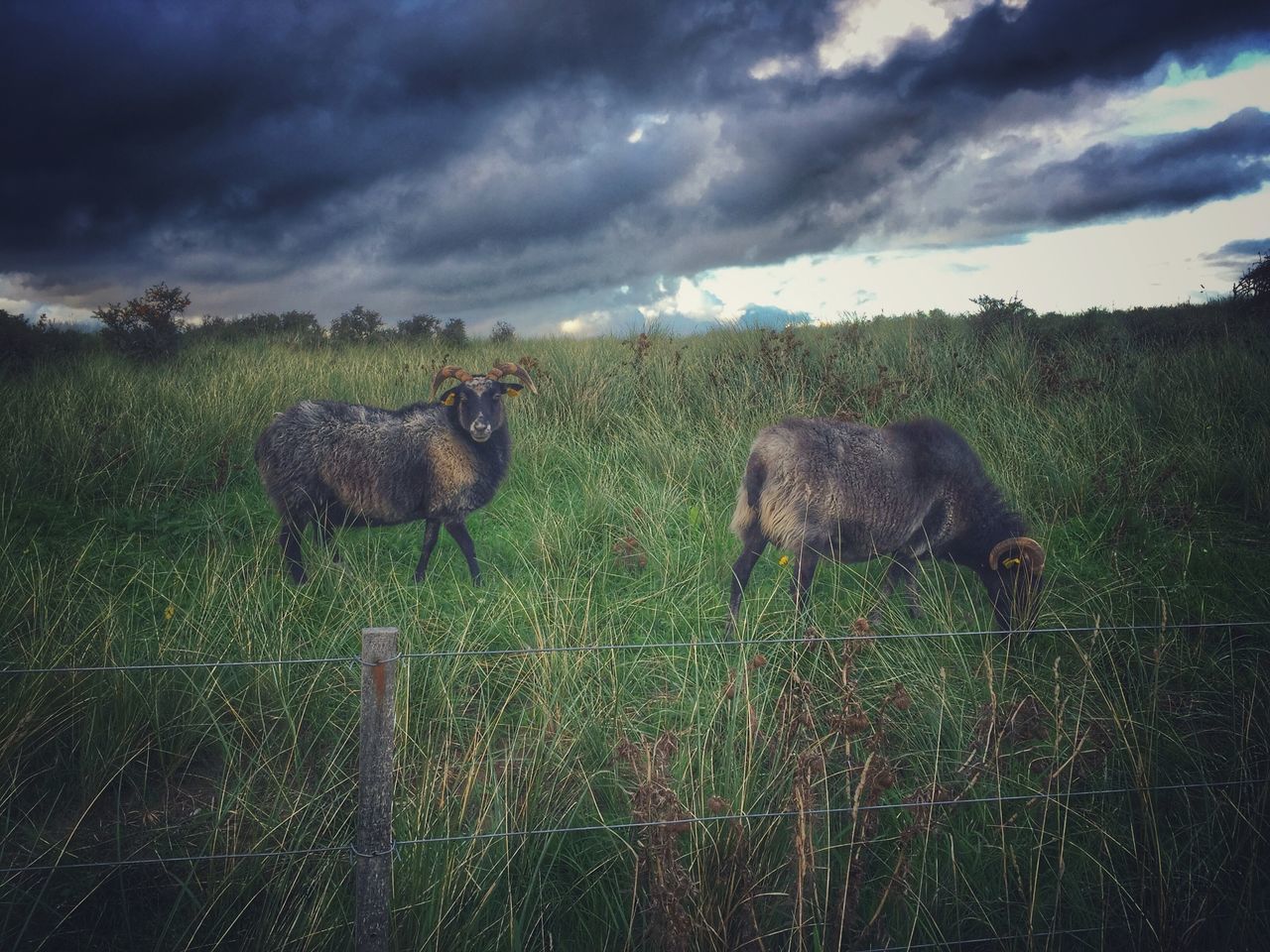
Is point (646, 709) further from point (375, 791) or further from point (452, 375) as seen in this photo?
point (452, 375)

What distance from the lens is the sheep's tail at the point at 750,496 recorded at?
4926mm

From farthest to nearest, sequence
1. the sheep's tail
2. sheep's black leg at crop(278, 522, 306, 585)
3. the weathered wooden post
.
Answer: sheep's black leg at crop(278, 522, 306, 585) < the sheep's tail < the weathered wooden post

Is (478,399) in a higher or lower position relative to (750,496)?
higher

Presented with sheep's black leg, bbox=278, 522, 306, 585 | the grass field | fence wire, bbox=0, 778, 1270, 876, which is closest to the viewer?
fence wire, bbox=0, 778, 1270, 876

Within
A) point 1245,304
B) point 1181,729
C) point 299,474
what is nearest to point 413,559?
point 299,474

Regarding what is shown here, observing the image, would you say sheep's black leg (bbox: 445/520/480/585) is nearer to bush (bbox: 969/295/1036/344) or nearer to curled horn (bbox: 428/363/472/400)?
curled horn (bbox: 428/363/472/400)

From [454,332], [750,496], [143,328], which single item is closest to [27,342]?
[143,328]

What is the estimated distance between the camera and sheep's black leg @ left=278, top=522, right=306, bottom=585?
5.30 m

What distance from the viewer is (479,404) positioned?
214 inches

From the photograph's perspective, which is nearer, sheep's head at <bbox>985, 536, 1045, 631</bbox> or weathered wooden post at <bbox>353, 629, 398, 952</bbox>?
weathered wooden post at <bbox>353, 629, 398, 952</bbox>

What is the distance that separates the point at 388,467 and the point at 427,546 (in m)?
0.69

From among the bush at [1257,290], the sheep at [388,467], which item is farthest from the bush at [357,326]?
the bush at [1257,290]

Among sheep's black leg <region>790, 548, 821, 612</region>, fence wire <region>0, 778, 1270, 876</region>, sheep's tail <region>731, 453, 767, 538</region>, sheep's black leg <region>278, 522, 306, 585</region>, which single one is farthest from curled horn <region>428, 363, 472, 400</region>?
fence wire <region>0, 778, 1270, 876</region>

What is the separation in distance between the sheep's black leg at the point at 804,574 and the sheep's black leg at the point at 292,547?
135 inches
